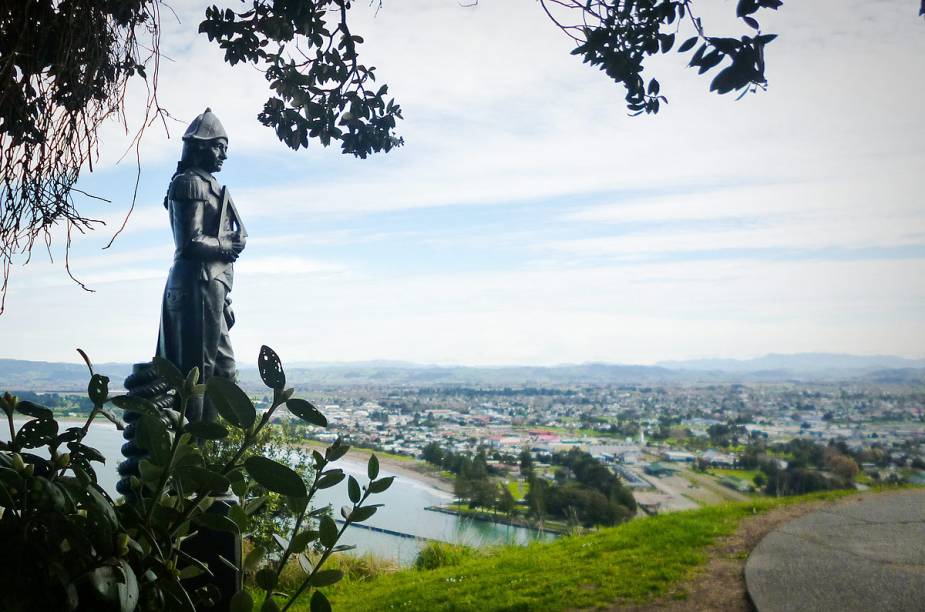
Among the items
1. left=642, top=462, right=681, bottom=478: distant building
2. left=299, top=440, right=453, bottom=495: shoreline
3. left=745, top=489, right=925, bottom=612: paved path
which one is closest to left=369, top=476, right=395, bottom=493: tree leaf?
left=745, top=489, right=925, bottom=612: paved path

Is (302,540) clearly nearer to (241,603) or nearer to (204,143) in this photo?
(241,603)

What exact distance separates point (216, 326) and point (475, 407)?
17.8 m

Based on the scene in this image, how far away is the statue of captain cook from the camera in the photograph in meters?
5.07

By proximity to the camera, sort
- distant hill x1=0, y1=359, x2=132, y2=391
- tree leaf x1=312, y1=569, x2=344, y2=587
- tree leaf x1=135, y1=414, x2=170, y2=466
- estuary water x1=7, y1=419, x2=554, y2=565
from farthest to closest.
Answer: estuary water x1=7, y1=419, x2=554, y2=565, distant hill x1=0, y1=359, x2=132, y2=391, tree leaf x1=312, y1=569, x2=344, y2=587, tree leaf x1=135, y1=414, x2=170, y2=466

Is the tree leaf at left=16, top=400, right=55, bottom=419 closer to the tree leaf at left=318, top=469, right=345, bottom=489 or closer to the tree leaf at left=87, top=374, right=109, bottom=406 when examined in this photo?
the tree leaf at left=87, top=374, right=109, bottom=406

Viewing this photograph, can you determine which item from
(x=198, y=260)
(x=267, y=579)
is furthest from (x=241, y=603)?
(x=198, y=260)

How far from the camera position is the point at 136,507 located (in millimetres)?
966

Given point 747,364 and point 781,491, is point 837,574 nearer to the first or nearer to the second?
point 781,491

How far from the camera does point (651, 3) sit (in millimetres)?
3154

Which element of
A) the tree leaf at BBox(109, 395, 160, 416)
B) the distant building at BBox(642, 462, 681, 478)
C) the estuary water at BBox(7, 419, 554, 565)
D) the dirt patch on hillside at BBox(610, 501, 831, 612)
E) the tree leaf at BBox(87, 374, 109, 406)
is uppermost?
the tree leaf at BBox(87, 374, 109, 406)

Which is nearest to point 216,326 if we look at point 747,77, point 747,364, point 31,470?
point 747,77

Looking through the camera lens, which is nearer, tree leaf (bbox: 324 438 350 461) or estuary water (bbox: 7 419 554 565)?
tree leaf (bbox: 324 438 350 461)

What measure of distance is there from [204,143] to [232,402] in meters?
4.89

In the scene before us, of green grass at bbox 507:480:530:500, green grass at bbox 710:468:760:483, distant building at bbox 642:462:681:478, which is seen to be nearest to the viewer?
green grass at bbox 507:480:530:500
